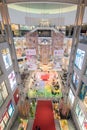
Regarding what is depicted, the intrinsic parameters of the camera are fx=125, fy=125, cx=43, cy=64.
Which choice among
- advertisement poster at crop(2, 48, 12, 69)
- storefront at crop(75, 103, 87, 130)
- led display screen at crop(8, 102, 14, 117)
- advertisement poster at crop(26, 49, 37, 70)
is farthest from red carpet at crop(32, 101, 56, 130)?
advertisement poster at crop(2, 48, 12, 69)

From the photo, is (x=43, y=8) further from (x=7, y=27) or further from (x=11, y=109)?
(x=11, y=109)

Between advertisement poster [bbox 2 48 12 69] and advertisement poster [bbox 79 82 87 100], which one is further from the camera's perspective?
advertisement poster [bbox 2 48 12 69]

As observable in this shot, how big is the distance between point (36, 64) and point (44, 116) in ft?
18.5

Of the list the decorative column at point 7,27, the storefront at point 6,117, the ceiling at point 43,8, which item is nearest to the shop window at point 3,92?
the storefront at point 6,117

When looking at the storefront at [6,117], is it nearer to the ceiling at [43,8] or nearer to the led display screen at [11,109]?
the led display screen at [11,109]

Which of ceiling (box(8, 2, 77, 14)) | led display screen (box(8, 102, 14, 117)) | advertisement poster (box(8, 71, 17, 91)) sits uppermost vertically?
ceiling (box(8, 2, 77, 14))

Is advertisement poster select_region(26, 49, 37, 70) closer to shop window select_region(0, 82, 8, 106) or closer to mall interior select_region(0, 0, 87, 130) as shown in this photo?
mall interior select_region(0, 0, 87, 130)

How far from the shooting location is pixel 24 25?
1731cm

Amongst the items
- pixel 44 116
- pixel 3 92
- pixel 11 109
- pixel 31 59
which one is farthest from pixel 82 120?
pixel 31 59

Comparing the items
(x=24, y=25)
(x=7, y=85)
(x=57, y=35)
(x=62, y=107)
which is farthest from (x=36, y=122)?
(x=24, y=25)

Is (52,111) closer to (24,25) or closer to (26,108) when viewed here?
(26,108)

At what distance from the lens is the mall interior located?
10047mm

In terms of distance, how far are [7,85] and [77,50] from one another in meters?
6.97

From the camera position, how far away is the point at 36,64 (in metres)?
14.5
